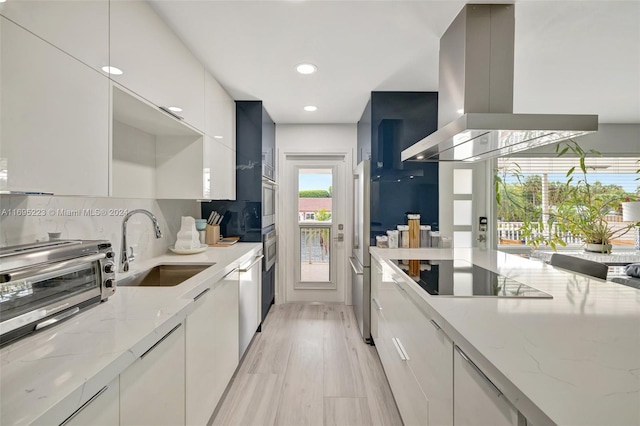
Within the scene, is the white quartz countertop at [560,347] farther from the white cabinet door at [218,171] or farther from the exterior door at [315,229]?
the exterior door at [315,229]

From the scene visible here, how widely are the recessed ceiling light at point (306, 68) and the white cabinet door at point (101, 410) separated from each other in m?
2.24

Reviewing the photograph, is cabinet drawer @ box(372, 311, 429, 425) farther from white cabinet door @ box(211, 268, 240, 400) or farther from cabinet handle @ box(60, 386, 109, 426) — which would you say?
cabinet handle @ box(60, 386, 109, 426)

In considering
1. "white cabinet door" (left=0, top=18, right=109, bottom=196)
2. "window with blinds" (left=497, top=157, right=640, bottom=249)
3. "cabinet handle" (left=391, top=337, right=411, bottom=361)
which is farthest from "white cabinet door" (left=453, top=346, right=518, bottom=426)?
"window with blinds" (left=497, top=157, right=640, bottom=249)

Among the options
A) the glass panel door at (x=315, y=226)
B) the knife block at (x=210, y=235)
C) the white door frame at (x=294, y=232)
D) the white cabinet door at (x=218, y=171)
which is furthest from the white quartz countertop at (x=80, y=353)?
the glass panel door at (x=315, y=226)

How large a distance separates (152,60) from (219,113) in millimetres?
1102

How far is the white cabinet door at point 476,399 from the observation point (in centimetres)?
76

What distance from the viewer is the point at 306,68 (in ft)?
8.00

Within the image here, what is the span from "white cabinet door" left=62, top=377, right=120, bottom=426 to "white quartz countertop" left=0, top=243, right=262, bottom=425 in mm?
31

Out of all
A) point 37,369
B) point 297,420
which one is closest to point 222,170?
point 297,420

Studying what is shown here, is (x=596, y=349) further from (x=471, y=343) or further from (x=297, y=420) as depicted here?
(x=297, y=420)

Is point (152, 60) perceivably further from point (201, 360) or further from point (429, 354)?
point (429, 354)

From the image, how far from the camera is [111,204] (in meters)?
1.88

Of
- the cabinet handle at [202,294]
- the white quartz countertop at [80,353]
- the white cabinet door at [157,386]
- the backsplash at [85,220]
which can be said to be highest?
the backsplash at [85,220]

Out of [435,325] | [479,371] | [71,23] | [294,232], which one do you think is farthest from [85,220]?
[294,232]
